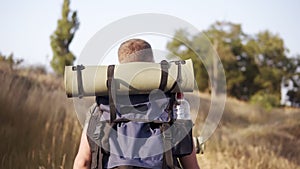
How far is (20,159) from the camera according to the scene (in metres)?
5.51

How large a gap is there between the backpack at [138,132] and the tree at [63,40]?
27707 mm

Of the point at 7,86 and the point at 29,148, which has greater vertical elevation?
the point at 7,86

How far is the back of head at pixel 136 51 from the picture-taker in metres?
3.09

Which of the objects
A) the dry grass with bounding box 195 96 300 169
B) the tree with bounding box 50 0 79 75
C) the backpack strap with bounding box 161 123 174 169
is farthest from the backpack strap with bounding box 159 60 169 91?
the tree with bounding box 50 0 79 75

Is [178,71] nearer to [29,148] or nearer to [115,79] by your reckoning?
[115,79]

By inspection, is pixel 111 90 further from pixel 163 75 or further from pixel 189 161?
pixel 189 161

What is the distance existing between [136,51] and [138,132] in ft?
1.64

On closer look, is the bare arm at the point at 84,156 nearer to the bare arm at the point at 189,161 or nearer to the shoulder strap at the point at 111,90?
the shoulder strap at the point at 111,90

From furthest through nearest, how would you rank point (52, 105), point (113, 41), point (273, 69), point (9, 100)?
point (273, 69), point (52, 105), point (9, 100), point (113, 41)

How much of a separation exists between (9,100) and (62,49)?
25061 mm

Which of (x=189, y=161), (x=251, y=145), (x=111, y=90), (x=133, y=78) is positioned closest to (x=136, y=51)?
(x=133, y=78)

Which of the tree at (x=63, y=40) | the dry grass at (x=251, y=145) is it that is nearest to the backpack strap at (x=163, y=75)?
the dry grass at (x=251, y=145)

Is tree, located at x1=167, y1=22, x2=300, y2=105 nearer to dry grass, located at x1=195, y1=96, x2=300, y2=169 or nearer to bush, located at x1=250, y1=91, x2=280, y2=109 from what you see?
bush, located at x1=250, y1=91, x2=280, y2=109

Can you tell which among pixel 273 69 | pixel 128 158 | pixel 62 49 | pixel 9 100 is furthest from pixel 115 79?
pixel 273 69
